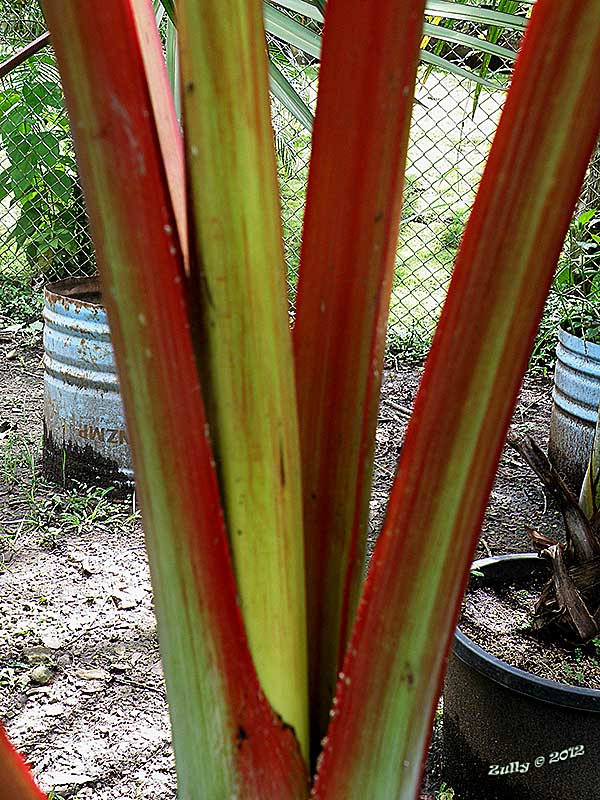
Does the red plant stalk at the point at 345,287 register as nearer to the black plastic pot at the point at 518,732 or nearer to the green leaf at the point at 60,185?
the black plastic pot at the point at 518,732

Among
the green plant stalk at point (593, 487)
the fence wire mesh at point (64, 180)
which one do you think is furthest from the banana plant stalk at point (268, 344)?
the fence wire mesh at point (64, 180)

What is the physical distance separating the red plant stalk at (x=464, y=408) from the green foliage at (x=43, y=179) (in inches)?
118

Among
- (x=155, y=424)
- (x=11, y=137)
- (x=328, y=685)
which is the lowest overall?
(x=11, y=137)

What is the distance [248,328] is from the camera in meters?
0.34

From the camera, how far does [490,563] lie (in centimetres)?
148

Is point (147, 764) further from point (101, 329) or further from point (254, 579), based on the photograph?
point (254, 579)

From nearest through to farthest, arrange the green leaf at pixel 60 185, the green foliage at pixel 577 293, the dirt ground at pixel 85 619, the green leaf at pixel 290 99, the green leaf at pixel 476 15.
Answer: the green leaf at pixel 476 15
the green leaf at pixel 290 99
the dirt ground at pixel 85 619
the green foliage at pixel 577 293
the green leaf at pixel 60 185

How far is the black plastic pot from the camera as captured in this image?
3.91 ft

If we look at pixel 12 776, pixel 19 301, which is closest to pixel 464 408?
pixel 12 776

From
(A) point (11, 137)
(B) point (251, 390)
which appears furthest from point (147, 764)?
(A) point (11, 137)

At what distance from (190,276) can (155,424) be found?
60mm

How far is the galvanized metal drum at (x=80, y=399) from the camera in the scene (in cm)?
213

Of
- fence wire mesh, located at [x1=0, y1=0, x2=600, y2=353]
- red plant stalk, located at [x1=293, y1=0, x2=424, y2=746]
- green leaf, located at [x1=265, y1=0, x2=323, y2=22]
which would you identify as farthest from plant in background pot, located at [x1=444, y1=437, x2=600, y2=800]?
fence wire mesh, located at [x1=0, y1=0, x2=600, y2=353]

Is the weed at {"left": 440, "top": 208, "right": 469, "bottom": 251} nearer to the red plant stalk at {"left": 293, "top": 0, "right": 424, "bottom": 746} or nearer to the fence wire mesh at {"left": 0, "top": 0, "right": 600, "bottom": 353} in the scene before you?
the fence wire mesh at {"left": 0, "top": 0, "right": 600, "bottom": 353}
